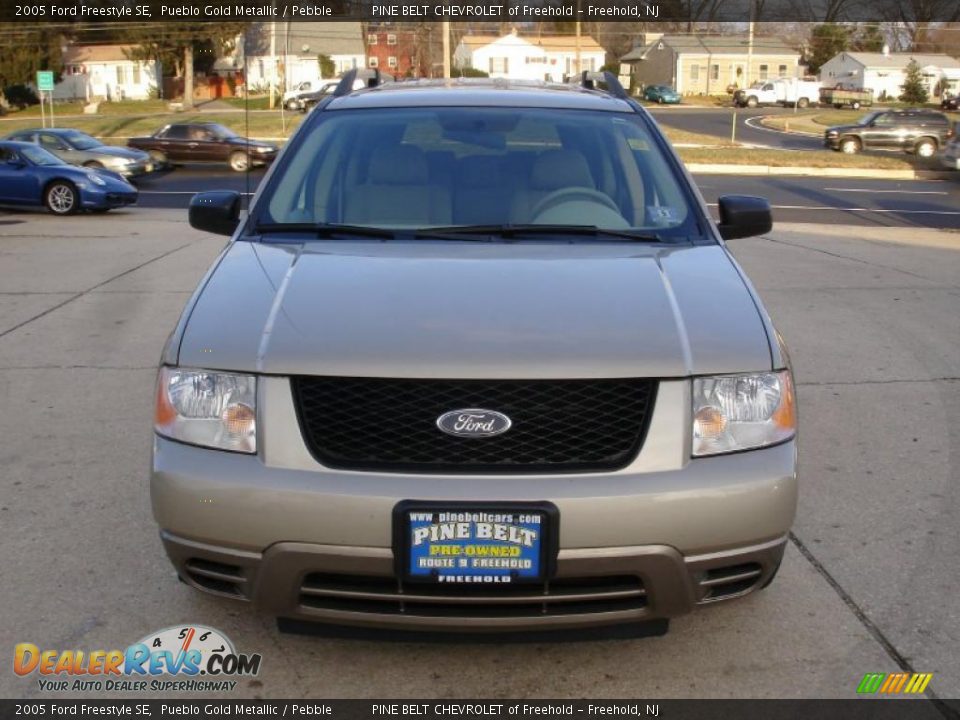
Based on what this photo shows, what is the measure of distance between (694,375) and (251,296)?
1400 millimetres

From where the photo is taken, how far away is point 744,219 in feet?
14.8

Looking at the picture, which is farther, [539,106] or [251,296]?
[539,106]

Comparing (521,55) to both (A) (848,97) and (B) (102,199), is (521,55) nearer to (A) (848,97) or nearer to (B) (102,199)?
(A) (848,97)

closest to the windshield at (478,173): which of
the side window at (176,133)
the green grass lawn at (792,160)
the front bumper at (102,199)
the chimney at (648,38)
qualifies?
the front bumper at (102,199)

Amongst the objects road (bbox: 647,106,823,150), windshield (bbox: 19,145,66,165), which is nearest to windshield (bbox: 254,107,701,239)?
windshield (bbox: 19,145,66,165)

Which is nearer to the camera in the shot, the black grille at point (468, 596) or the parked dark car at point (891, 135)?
the black grille at point (468, 596)

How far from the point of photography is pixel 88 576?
3832 mm

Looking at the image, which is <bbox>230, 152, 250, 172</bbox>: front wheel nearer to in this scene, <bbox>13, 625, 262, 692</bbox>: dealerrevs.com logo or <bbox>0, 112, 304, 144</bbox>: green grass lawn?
<bbox>0, 112, 304, 144</bbox>: green grass lawn

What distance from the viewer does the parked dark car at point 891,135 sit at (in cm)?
3588

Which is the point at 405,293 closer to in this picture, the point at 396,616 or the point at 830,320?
the point at 396,616

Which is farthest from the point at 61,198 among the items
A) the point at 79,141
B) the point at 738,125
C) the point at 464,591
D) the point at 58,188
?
the point at 738,125

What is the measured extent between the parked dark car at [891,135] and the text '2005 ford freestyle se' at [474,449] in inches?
1391

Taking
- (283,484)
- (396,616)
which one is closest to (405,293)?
(283,484)

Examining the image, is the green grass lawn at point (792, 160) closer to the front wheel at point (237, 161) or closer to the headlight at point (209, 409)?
the front wheel at point (237, 161)
